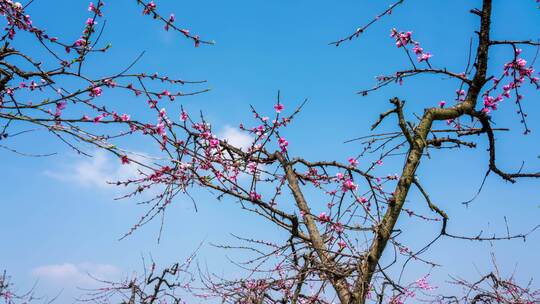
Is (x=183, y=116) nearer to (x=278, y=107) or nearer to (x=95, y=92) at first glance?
(x=278, y=107)

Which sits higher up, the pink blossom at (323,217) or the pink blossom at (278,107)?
the pink blossom at (278,107)

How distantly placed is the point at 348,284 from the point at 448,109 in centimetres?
200

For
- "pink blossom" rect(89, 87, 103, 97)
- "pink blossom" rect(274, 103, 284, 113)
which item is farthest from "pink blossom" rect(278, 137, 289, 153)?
"pink blossom" rect(89, 87, 103, 97)

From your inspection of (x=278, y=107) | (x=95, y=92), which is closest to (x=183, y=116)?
(x=278, y=107)

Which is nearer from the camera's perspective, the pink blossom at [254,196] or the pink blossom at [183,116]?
the pink blossom at [254,196]

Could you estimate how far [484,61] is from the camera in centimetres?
439

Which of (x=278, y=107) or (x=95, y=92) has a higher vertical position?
(x=278, y=107)

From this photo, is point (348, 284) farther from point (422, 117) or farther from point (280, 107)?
point (280, 107)

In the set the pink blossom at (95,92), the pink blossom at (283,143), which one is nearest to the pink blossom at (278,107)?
the pink blossom at (283,143)

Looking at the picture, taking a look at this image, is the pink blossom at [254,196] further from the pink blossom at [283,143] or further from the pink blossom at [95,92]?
the pink blossom at [95,92]

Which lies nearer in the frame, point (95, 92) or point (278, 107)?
point (95, 92)

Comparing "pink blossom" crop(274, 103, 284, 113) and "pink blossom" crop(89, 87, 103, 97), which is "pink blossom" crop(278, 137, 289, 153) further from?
"pink blossom" crop(89, 87, 103, 97)

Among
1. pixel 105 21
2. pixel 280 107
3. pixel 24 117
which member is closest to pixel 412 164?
pixel 280 107

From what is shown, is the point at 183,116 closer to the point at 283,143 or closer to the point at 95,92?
the point at 283,143
